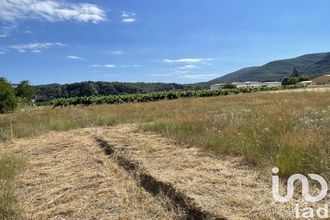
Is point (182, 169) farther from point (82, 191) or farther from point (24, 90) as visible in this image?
point (24, 90)

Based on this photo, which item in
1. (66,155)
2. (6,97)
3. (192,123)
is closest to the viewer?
(66,155)

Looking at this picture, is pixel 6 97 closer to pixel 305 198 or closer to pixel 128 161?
pixel 128 161

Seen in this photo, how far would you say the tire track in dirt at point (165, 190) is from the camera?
3885mm

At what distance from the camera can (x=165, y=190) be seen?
475 cm

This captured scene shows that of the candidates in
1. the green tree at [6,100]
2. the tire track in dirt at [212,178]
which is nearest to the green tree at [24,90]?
the green tree at [6,100]

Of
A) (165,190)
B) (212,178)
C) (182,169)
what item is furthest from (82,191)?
(212,178)

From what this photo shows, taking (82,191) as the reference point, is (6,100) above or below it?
above

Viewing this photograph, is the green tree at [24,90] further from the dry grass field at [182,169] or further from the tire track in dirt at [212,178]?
the tire track in dirt at [212,178]

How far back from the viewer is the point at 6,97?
39844 mm

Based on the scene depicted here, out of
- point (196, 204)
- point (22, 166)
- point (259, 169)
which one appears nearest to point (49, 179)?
point (22, 166)

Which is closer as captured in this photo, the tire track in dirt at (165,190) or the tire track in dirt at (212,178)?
the tire track in dirt at (212,178)

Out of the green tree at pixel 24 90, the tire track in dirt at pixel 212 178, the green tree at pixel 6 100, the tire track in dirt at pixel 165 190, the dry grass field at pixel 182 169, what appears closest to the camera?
the tire track in dirt at pixel 212 178

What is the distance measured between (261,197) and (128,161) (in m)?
3.08

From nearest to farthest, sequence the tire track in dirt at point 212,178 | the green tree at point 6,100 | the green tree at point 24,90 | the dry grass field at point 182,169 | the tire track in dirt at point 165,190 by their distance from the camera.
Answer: the tire track in dirt at point 212,178
the tire track in dirt at point 165,190
the dry grass field at point 182,169
the green tree at point 6,100
the green tree at point 24,90
